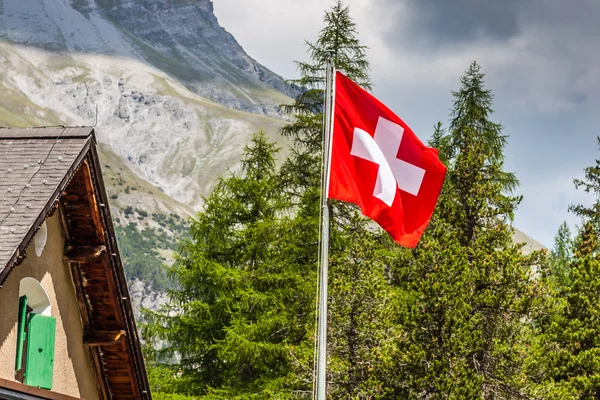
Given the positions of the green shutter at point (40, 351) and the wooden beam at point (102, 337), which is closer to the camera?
the green shutter at point (40, 351)

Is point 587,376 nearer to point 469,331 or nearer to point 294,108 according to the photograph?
point 469,331

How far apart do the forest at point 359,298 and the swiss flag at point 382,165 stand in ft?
34.6

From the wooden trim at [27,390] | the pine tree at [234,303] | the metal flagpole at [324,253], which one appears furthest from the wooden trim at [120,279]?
the pine tree at [234,303]

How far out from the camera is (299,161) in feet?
101

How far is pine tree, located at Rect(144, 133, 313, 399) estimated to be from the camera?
94.3ft

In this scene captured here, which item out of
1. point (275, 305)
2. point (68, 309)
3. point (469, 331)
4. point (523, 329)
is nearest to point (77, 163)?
point (68, 309)

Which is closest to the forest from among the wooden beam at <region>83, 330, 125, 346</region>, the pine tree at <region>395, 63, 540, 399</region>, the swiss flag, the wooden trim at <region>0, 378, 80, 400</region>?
the pine tree at <region>395, 63, 540, 399</region>

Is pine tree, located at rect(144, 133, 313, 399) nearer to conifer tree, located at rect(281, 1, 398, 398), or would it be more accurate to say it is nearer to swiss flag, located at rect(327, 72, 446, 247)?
conifer tree, located at rect(281, 1, 398, 398)

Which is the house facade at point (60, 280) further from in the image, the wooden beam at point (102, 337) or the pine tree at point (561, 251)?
the pine tree at point (561, 251)

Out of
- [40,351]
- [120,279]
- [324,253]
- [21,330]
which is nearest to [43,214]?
[21,330]

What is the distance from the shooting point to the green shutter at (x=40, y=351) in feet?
29.8

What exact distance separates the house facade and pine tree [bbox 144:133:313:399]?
54.6 ft

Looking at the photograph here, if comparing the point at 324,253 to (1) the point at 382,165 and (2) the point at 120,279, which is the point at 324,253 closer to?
(1) the point at 382,165

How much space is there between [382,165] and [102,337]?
4.18m
